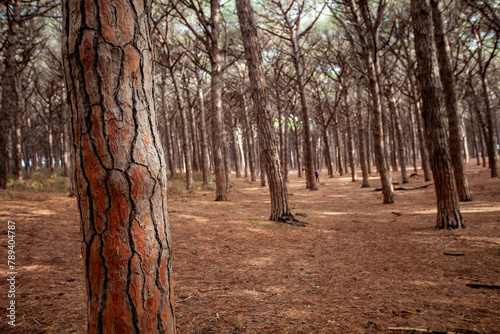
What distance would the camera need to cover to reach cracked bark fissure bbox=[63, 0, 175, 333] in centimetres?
136

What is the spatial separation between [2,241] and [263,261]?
149 inches

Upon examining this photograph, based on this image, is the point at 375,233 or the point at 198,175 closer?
the point at 375,233

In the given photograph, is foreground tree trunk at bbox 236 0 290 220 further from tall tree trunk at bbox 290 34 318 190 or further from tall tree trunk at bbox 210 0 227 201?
tall tree trunk at bbox 290 34 318 190

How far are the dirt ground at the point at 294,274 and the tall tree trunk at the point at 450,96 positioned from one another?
1131mm

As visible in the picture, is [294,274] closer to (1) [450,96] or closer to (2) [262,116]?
(2) [262,116]

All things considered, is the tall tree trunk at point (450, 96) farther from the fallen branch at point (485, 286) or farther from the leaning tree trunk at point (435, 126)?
the fallen branch at point (485, 286)

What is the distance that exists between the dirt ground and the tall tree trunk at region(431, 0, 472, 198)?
1.13 meters

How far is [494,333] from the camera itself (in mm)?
2043

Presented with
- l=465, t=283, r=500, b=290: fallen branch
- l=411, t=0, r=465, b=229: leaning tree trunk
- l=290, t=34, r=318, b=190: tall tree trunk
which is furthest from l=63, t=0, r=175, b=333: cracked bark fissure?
l=290, t=34, r=318, b=190: tall tree trunk

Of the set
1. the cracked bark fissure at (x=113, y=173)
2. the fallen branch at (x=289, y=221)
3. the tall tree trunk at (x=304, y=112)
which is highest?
the tall tree trunk at (x=304, y=112)

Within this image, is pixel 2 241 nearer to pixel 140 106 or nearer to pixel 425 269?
pixel 140 106

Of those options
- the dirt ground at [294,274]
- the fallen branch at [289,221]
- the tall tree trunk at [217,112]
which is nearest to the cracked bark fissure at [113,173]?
the dirt ground at [294,274]

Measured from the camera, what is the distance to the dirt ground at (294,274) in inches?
92.7

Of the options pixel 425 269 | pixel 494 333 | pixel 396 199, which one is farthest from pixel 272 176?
pixel 396 199
